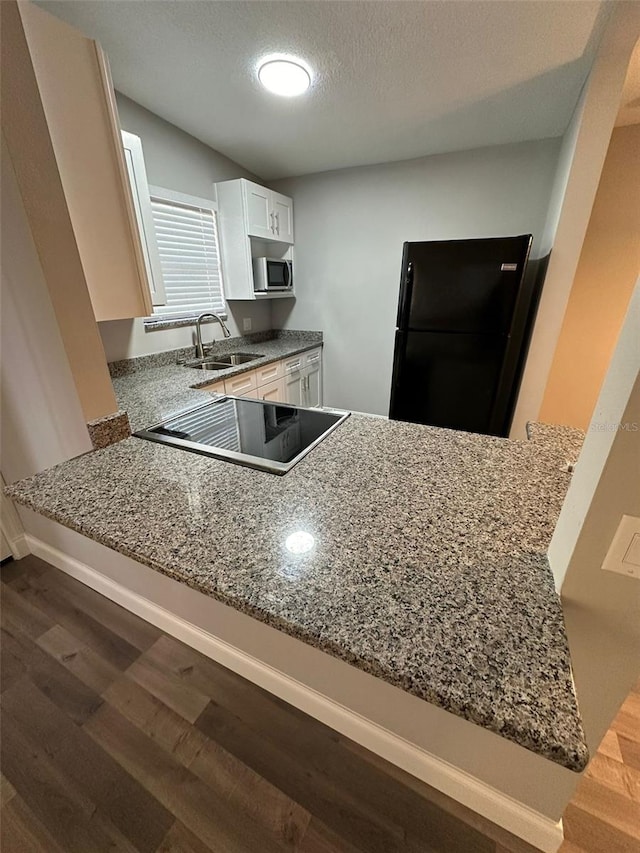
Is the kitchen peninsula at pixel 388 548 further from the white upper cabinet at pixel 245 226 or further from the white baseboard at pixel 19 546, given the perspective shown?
the white upper cabinet at pixel 245 226

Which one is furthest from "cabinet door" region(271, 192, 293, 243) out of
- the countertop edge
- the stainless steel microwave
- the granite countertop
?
the countertop edge

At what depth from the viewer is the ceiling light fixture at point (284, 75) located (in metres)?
1.69

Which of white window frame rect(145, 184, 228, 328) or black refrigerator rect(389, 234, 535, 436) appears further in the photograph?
white window frame rect(145, 184, 228, 328)

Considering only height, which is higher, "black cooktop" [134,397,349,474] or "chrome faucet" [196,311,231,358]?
"chrome faucet" [196,311,231,358]

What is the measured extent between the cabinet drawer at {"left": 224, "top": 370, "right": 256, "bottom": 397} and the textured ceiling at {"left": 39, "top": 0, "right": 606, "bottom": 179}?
1.71m

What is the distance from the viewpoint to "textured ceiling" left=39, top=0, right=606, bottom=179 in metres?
1.41

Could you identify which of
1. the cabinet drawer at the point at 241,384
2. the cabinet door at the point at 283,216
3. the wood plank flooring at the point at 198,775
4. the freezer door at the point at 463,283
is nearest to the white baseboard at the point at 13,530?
Answer: the wood plank flooring at the point at 198,775

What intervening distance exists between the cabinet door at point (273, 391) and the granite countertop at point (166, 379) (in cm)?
21

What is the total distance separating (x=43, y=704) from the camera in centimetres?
127

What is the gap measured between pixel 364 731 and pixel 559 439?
128 centimetres

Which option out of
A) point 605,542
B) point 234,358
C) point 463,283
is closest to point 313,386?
point 234,358

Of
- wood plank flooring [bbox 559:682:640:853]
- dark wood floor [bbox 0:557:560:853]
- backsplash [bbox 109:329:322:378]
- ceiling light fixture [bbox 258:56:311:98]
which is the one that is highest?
ceiling light fixture [bbox 258:56:311:98]

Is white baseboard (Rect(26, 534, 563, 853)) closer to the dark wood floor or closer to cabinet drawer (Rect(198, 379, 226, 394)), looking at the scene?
the dark wood floor

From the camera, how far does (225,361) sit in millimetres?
2947
